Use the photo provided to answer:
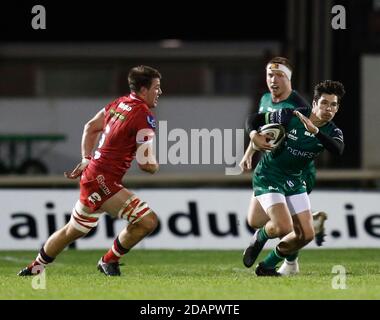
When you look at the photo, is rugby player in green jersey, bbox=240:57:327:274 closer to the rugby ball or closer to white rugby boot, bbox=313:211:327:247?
the rugby ball

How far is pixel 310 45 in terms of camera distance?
76.5 ft

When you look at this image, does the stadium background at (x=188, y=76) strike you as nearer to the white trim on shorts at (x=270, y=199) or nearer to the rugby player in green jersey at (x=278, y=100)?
the rugby player in green jersey at (x=278, y=100)

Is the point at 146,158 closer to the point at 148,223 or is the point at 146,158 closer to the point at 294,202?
the point at 148,223

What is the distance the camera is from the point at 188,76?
2936cm

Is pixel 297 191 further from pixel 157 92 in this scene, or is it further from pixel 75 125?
pixel 75 125

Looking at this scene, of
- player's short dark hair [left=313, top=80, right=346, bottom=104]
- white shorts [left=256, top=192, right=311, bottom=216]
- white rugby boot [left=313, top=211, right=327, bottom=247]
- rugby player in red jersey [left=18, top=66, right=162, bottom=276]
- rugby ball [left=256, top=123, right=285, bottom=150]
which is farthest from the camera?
white rugby boot [left=313, top=211, right=327, bottom=247]

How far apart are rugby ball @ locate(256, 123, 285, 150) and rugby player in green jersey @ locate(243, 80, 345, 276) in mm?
51

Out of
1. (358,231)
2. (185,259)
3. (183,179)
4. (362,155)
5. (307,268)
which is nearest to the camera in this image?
(307,268)

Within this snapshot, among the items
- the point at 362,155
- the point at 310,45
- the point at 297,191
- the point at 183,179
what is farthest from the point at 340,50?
the point at 297,191

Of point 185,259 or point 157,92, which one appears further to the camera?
point 185,259

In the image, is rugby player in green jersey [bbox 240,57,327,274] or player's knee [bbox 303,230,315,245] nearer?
player's knee [bbox 303,230,315,245]

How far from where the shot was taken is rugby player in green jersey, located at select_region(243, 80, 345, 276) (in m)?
11.6

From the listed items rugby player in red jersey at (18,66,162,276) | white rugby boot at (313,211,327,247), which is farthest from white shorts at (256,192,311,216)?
white rugby boot at (313,211,327,247)

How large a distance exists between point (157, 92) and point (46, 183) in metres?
5.61
